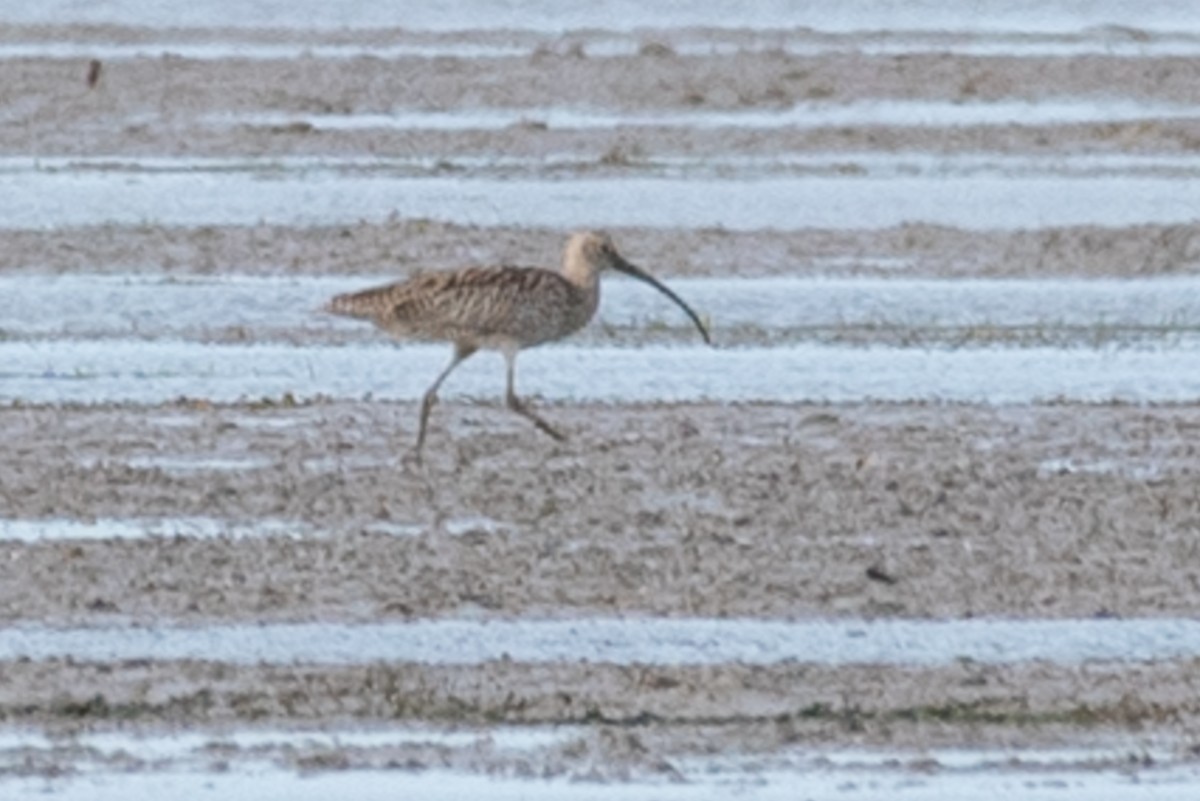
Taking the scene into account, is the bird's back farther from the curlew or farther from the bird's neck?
the bird's neck

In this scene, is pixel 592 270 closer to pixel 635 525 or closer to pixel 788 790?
pixel 635 525

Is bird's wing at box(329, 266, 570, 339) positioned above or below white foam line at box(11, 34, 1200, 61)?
above

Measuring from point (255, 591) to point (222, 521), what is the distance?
3.42 feet

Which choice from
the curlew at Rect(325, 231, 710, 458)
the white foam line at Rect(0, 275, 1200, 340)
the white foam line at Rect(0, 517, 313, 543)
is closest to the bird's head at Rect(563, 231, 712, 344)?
the curlew at Rect(325, 231, 710, 458)

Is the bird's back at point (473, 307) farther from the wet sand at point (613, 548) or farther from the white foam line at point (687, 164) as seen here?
the white foam line at point (687, 164)

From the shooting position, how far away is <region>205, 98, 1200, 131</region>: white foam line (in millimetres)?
22219

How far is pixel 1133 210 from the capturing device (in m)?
18.8

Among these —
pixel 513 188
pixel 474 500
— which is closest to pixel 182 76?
pixel 513 188

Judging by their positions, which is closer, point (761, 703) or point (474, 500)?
point (761, 703)

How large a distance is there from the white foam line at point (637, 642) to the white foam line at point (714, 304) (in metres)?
5.47

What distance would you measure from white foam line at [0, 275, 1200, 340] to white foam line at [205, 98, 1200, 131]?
5.59 meters

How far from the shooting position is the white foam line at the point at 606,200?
1848 centimetres

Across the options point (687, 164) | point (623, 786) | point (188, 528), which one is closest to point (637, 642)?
point (623, 786)

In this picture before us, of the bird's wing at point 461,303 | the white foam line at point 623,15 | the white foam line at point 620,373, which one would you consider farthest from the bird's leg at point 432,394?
the white foam line at point 623,15
